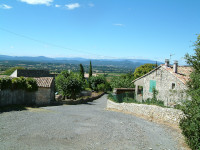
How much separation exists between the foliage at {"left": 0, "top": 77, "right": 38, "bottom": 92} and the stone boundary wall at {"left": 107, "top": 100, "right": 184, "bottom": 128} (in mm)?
9801

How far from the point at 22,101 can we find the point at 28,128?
9.99m

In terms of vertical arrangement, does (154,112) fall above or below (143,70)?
below

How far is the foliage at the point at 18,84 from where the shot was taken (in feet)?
61.7

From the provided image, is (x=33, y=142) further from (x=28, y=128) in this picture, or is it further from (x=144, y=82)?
(x=144, y=82)

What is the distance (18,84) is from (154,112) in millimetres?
13913

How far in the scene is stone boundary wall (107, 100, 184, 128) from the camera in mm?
15742

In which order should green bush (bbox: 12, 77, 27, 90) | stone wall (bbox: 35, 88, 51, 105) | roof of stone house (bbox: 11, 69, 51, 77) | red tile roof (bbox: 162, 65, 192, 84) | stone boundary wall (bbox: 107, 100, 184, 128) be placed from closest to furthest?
stone boundary wall (bbox: 107, 100, 184, 128), green bush (bbox: 12, 77, 27, 90), red tile roof (bbox: 162, 65, 192, 84), stone wall (bbox: 35, 88, 51, 105), roof of stone house (bbox: 11, 69, 51, 77)

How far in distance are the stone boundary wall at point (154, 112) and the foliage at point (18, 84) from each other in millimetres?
9801

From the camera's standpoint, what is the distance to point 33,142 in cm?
972

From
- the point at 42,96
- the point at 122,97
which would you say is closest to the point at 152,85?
the point at 122,97

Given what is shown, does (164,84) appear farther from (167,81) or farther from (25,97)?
(25,97)

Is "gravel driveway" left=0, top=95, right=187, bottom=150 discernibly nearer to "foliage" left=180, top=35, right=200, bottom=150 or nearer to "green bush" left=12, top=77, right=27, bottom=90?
"foliage" left=180, top=35, right=200, bottom=150

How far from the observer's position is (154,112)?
1800 centimetres

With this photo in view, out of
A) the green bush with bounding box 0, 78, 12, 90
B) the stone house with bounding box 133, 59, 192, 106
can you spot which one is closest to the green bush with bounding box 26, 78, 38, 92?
the green bush with bounding box 0, 78, 12, 90
